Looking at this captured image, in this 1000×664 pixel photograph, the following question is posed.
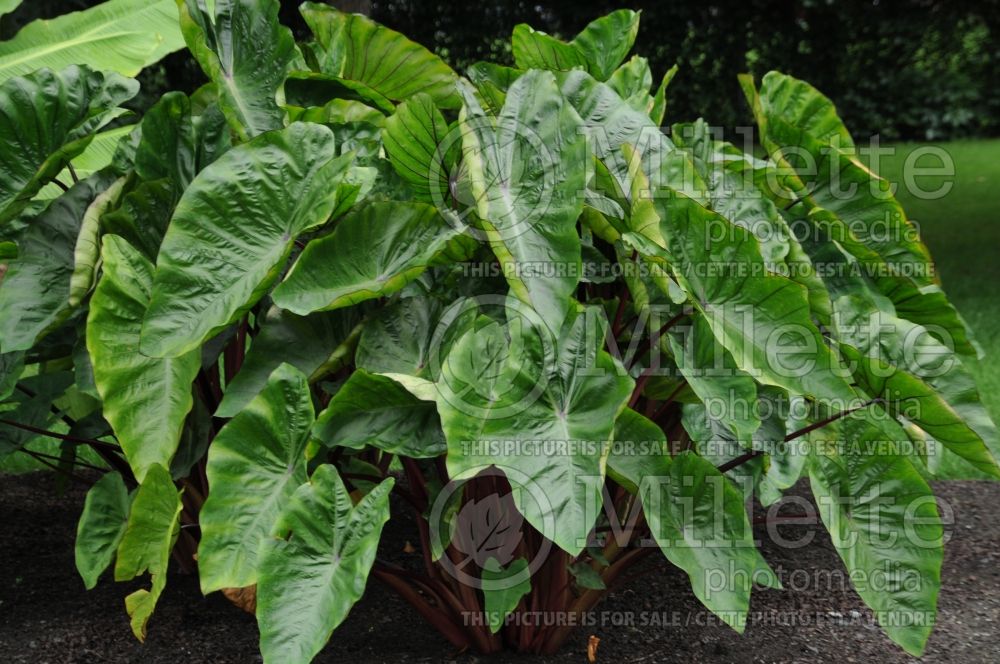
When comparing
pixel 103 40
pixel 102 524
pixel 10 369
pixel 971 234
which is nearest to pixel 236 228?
pixel 10 369

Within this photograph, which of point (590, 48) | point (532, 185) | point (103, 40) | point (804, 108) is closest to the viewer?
point (532, 185)

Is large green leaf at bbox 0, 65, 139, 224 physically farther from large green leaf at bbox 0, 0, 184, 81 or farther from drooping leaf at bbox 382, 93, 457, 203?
large green leaf at bbox 0, 0, 184, 81

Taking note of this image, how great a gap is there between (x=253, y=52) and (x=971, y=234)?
6.67 m

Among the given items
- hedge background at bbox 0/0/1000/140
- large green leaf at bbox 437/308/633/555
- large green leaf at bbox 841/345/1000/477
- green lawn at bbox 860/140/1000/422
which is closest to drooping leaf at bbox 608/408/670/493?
large green leaf at bbox 437/308/633/555

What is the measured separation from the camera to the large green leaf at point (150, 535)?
1568 millimetres

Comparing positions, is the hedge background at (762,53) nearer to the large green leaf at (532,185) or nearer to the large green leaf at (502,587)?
the large green leaf at (532,185)

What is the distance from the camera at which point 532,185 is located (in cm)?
159

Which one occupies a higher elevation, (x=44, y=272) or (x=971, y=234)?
(x=44, y=272)

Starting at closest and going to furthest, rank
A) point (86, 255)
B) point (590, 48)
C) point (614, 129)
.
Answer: point (86, 255) → point (614, 129) → point (590, 48)

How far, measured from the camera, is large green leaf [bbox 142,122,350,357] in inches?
58.5

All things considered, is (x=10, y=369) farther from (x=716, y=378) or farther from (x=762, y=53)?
(x=762, y=53)

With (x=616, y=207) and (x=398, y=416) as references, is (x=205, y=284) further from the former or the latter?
(x=616, y=207)

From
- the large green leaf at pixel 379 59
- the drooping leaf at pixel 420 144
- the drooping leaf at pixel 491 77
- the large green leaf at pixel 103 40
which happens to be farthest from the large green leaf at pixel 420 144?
the large green leaf at pixel 103 40

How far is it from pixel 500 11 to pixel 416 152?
27.9 feet
